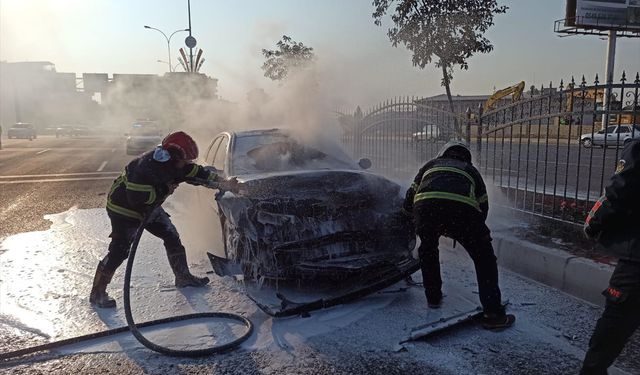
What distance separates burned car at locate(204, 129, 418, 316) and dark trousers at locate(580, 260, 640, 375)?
1.76 metres

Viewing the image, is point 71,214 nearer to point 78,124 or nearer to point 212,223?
point 212,223

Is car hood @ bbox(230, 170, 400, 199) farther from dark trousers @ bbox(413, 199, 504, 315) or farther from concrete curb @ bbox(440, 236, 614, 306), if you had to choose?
concrete curb @ bbox(440, 236, 614, 306)

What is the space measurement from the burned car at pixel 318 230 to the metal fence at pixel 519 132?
2.25 meters

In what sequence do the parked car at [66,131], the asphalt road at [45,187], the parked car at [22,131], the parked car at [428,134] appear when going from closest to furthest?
1. the asphalt road at [45,187]
2. the parked car at [428,134]
3. the parked car at [22,131]
4. the parked car at [66,131]

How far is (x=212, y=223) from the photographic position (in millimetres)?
5859

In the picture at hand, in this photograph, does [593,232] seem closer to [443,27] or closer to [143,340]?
[143,340]

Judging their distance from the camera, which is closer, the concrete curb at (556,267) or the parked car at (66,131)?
the concrete curb at (556,267)

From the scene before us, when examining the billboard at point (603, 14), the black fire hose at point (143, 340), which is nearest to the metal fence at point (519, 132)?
the black fire hose at point (143, 340)

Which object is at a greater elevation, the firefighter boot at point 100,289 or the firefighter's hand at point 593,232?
the firefighter's hand at point 593,232

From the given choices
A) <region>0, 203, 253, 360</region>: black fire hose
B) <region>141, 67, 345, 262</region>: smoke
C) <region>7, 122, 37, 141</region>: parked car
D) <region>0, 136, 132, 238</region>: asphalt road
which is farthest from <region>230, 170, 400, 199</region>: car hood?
<region>7, 122, 37, 141</region>: parked car

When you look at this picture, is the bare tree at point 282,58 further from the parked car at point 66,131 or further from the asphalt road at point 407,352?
the parked car at point 66,131

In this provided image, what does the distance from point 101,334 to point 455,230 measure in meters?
2.76

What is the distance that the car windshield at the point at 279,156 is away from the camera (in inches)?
204

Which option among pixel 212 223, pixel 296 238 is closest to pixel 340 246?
pixel 296 238
